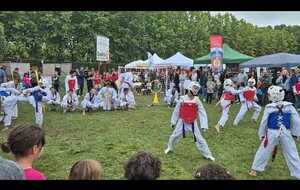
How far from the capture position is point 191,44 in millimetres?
57281

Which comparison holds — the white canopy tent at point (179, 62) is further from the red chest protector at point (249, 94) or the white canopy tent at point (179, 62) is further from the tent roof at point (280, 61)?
the red chest protector at point (249, 94)

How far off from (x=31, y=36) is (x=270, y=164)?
131 ft

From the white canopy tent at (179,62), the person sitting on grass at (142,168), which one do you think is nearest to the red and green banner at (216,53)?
the white canopy tent at (179,62)

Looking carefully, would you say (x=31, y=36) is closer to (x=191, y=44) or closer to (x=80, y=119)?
(x=191, y=44)

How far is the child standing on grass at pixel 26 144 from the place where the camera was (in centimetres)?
291

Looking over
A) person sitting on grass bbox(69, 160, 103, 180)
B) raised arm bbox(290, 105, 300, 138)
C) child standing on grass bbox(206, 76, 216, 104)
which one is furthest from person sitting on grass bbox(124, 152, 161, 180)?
child standing on grass bbox(206, 76, 216, 104)

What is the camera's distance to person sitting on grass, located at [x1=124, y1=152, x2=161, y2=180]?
306 centimetres

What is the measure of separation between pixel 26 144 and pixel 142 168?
0.85 meters

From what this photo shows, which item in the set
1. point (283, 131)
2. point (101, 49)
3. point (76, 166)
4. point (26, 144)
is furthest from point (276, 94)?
point (101, 49)

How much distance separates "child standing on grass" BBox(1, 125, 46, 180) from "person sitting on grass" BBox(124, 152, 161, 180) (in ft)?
2.17

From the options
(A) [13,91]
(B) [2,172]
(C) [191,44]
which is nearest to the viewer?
(B) [2,172]

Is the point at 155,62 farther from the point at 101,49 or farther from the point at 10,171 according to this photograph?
the point at 10,171

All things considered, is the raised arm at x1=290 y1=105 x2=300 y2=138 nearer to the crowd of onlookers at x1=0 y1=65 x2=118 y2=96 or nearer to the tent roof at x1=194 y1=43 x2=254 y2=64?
the crowd of onlookers at x1=0 y1=65 x2=118 y2=96
